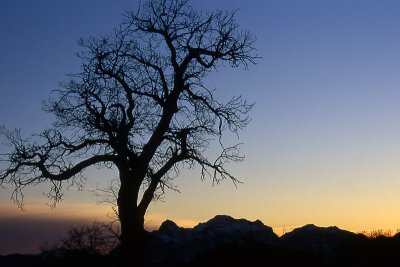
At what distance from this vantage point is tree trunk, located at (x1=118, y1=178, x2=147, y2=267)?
20.1m

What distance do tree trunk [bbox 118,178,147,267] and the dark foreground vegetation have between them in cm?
93

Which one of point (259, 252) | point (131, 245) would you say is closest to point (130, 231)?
point (131, 245)

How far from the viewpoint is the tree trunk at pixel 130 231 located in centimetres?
2006

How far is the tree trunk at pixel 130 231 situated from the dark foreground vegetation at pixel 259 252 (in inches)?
36.8

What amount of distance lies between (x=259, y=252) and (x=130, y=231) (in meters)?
5.54

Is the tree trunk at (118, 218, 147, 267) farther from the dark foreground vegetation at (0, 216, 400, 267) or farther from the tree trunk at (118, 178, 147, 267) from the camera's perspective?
the dark foreground vegetation at (0, 216, 400, 267)

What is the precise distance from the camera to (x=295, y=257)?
23188mm

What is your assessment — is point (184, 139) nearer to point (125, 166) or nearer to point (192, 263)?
point (125, 166)

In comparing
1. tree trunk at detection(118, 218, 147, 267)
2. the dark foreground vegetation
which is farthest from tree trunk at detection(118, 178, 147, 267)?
the dark foreground vegetation

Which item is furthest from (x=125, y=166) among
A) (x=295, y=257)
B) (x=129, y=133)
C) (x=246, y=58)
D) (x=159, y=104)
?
(x=295, y=257)

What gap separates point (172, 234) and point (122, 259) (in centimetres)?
1431

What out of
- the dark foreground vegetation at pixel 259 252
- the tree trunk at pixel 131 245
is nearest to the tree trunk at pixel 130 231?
the tree trunk at pixel 131 245

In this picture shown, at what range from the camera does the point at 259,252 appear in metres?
22.5

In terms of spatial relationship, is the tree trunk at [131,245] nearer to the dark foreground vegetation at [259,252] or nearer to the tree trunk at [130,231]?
the tree trunk at [130,231]
